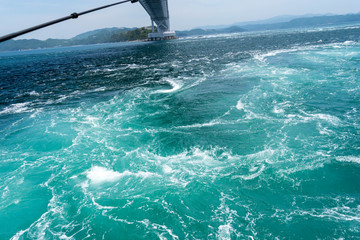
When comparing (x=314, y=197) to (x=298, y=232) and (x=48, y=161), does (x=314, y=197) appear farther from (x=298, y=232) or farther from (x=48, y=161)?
(x=48, y=161)

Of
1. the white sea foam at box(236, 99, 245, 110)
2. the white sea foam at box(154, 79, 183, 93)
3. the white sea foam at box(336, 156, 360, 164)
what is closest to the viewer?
the white sea foam at box(336, 156, 360, 164)

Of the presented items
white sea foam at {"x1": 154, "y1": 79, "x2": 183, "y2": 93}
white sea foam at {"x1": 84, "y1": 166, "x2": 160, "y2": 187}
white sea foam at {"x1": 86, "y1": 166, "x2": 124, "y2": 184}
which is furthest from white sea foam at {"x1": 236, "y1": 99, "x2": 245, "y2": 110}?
white sea foam at {"x1": 86, "y1": 166, "x2": 124, "y2": 184}

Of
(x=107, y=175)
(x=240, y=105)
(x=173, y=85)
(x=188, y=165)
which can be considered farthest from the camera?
(x=173, y=85)

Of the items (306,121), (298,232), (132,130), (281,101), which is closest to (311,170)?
(298,232)

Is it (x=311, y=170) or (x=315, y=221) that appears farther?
(x=311, y=170)

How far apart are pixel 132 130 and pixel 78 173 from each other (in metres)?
8.06

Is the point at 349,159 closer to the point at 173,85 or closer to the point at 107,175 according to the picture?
the point at 107,175

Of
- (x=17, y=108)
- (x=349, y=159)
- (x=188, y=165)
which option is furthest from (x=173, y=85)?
(x=349, y=159)

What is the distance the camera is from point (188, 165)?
17.9m

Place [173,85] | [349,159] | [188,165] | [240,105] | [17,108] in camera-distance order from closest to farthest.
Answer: [349,159]
[188,165]
[240,105]
[17,108]
[173,85]

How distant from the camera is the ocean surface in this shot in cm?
1288

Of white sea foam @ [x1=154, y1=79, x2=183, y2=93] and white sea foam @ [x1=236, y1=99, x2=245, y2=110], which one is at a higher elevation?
white sea foam @ [x1=154, y1=79, x2=183, y2=93]

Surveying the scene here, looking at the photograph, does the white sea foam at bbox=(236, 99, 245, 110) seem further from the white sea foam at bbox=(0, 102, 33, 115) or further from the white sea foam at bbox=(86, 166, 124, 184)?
the white sea foam at bbox=(0, 102, 33, 115)

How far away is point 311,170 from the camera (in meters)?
16.3
